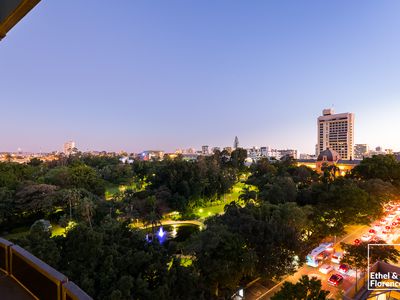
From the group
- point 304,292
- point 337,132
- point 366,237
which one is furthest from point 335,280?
point 337,132

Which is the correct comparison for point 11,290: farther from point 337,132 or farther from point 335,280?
point 337,132

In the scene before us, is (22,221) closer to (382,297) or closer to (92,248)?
(92,248)

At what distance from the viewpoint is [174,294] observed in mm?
7160

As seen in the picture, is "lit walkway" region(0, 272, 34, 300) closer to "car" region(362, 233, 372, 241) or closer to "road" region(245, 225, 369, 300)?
"road" region(245, 225, 369, 300)

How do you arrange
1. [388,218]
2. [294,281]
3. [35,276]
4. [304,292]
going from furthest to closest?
[388,218] → [294,281] → [304,292] → [35,276]

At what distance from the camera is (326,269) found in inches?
453

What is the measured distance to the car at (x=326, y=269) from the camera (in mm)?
11469

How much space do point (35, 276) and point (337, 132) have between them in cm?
7694

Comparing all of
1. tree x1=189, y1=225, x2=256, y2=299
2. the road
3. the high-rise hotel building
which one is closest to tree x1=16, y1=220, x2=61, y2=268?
tree x1=189, y1=225, x2=256, y2=299

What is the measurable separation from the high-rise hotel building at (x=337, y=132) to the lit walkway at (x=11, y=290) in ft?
247

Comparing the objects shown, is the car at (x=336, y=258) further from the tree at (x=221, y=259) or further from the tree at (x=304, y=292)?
the tree at (x=304, y=292)

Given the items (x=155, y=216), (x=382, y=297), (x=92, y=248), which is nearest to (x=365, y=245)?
(x=382, y=297)

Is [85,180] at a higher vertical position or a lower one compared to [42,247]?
lower

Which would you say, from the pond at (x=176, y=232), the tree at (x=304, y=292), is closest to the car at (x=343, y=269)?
the tree at (x=304, y=292)
